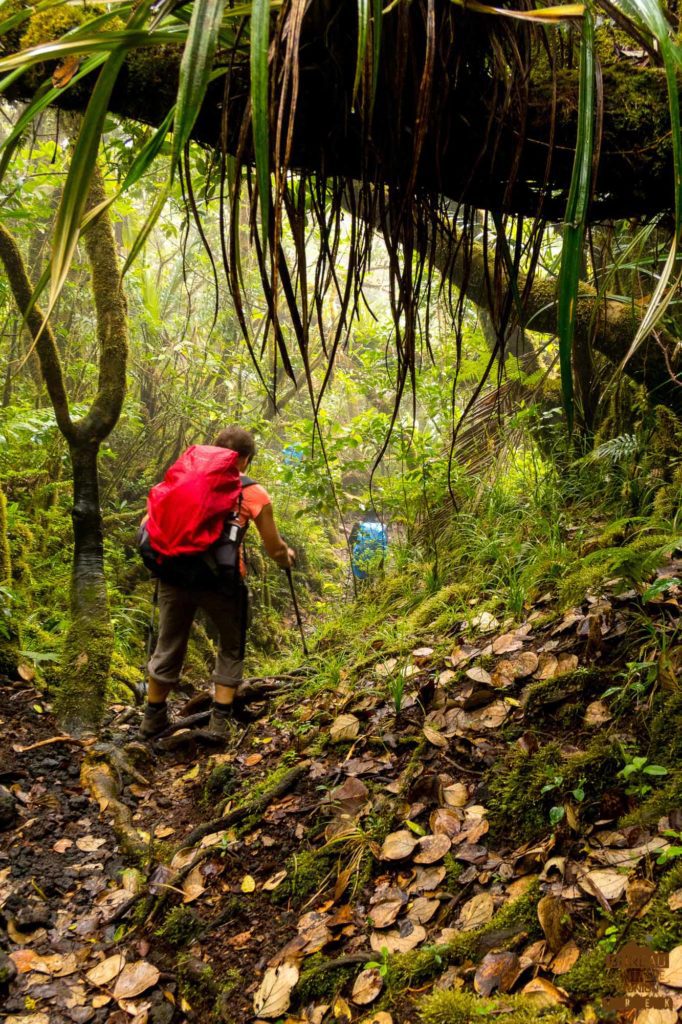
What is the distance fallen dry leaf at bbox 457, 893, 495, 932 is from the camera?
Result: 1.68 m

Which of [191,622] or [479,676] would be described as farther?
[191,622]

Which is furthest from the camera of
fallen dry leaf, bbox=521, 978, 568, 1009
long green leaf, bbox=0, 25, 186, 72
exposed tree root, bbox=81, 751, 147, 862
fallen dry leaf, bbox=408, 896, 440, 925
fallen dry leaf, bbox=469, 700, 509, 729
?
exposed tree root, bbox=81, 751, 147, 862

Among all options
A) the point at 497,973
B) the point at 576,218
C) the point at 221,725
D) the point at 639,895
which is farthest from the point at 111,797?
the point at 576,218

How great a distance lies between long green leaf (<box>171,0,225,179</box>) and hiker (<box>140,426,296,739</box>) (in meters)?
2.89

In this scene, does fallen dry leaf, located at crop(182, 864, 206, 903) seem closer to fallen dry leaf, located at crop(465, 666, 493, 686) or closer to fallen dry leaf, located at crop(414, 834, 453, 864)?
fallen dry leaf, located at crop(414, 834, 453, 864)

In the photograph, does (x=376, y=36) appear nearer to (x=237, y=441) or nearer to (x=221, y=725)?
(x=237, y=441)

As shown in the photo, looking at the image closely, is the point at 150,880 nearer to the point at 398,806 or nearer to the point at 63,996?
the point at 63,996

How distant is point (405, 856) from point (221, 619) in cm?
229

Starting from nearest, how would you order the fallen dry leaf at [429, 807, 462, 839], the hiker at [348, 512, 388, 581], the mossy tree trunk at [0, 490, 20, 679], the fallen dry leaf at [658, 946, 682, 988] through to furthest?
the fallen dry leaf at [658, 946, 682, 988]
the fallen dry leaf at [429, 807, 462, 839]
the mossy tree trunk at [0, 490, 20, 679]
the hiker at [348, 512, 388, 581]

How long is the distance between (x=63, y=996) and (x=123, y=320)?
12.6 ft

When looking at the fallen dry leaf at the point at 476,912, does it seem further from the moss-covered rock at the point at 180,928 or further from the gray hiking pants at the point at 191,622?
the gray hiking pants at the point at 191,622

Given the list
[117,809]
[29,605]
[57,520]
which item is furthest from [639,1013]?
[57,520]

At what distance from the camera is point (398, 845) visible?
2.12 metres

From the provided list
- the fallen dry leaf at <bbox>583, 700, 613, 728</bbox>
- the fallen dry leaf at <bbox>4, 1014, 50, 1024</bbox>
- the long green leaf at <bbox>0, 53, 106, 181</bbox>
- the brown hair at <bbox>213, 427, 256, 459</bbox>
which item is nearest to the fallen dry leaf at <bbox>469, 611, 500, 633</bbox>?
the fallen dry leaf at <bbox>583, 700, 613, 728</bbox>
